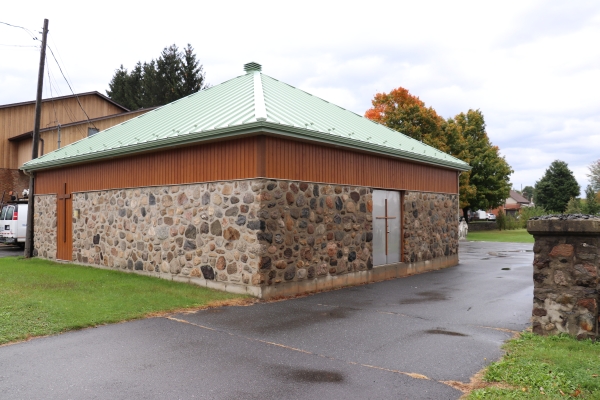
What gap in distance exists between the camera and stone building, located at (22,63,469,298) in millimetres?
10352

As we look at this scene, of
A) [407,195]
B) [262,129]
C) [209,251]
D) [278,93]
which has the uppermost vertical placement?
[278,93]

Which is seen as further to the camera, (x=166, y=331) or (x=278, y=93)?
(x=278, y=93)

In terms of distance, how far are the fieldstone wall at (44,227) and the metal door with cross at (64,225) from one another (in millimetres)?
301

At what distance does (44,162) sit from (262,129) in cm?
1048

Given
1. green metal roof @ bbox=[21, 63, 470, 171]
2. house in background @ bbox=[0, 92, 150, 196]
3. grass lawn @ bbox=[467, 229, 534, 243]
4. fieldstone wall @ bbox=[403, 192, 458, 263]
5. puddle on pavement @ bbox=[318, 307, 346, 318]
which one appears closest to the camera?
puddle on pavement @ bbox=[318, 307, 346, 318]

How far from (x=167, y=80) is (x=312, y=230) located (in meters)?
41.8

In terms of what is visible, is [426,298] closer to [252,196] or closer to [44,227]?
[252,196]

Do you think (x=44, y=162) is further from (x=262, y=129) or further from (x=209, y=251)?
(x=262, y=129)

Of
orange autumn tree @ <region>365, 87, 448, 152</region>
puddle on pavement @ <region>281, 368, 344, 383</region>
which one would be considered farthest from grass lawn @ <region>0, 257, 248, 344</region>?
orange autumn tree @ <region>365, 87, 448, 152</region>

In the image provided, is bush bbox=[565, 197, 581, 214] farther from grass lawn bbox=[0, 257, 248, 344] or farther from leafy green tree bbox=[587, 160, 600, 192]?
grass lawn bbox=[0, 257, 248, 344]

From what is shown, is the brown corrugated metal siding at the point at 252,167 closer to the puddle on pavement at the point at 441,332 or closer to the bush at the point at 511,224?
the puddle on pavement at the point at 441,332

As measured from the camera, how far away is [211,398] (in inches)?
186

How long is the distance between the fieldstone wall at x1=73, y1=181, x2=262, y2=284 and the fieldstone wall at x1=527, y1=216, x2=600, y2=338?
517cm

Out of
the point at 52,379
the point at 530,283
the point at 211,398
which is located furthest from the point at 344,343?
the point at 530,283
